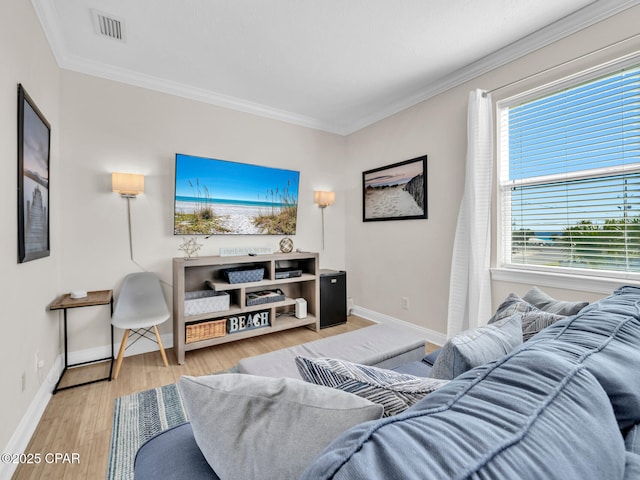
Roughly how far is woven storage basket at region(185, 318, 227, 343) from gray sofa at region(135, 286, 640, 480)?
2235 millimetres

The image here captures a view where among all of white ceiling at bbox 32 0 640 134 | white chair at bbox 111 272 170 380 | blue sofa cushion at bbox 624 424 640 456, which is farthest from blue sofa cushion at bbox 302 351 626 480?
white chair at bbox 111 272 170 380

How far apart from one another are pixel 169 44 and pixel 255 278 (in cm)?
219

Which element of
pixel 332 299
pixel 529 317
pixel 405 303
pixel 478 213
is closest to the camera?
pixel 529 317

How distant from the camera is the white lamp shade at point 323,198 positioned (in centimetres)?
384

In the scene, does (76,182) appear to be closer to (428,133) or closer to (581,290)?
(428,133)

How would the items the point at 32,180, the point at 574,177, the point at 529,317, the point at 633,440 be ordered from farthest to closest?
the point at 574,177
the point at 32,180
the point at 529,317
the point at 633,440

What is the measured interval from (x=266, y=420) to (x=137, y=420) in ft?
5.91

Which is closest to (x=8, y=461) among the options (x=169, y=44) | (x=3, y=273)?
(x=3, y=273)

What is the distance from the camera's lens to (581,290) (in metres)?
A: 2.09

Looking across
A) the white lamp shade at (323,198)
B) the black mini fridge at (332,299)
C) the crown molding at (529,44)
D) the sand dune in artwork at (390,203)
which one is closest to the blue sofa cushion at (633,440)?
the crown molding at (529,44)

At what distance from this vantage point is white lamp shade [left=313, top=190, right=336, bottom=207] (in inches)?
151

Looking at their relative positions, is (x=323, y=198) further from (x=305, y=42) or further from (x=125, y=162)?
(x=125, y=162)

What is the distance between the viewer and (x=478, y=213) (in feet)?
8.32

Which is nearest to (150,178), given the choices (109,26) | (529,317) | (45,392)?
(109,26)
